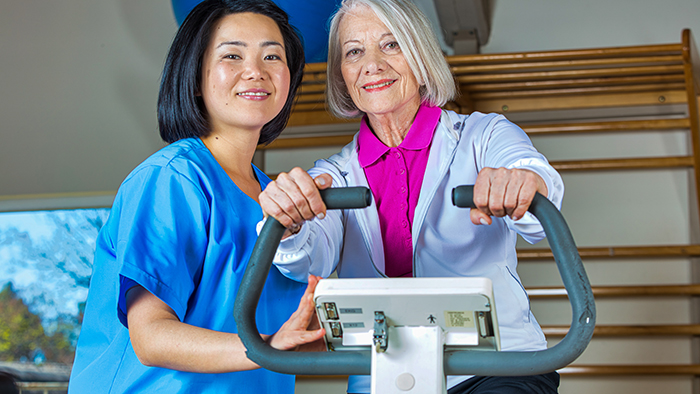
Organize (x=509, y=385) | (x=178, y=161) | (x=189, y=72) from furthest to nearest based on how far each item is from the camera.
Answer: (x=189, y=72)
(x=178, y=161)
(x=509, y=385)

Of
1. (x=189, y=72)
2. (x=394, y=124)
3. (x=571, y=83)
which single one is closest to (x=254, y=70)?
(x=189, y=72)

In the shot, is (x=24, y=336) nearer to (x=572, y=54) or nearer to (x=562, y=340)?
(x=562, y=340)

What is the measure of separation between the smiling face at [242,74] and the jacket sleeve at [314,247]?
229 mm

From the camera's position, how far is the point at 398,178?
1492mm

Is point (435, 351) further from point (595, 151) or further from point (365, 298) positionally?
point (595, 151)

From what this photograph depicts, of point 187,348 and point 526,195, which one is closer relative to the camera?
point 526,195

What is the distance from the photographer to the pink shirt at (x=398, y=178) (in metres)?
1.45

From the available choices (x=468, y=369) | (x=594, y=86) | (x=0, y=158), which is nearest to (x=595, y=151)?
(x=594, y=86)

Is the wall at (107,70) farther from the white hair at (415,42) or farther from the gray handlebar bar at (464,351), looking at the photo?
the gray handlebar bar at (464,351)

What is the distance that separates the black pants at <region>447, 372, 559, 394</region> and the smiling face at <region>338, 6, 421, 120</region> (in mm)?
707

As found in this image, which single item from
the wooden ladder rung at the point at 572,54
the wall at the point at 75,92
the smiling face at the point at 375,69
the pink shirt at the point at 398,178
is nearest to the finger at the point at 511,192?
the pink shirt at the point at 398,178

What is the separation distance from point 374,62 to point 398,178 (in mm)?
307

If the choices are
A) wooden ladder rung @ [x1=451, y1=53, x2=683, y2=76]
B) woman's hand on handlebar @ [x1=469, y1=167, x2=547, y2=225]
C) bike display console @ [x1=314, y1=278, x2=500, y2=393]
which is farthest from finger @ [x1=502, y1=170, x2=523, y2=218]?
wooden ladder rung @ [x1=451, y1=53, x2=683, y2=76]

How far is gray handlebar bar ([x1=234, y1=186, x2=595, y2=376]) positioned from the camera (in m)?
0.75
